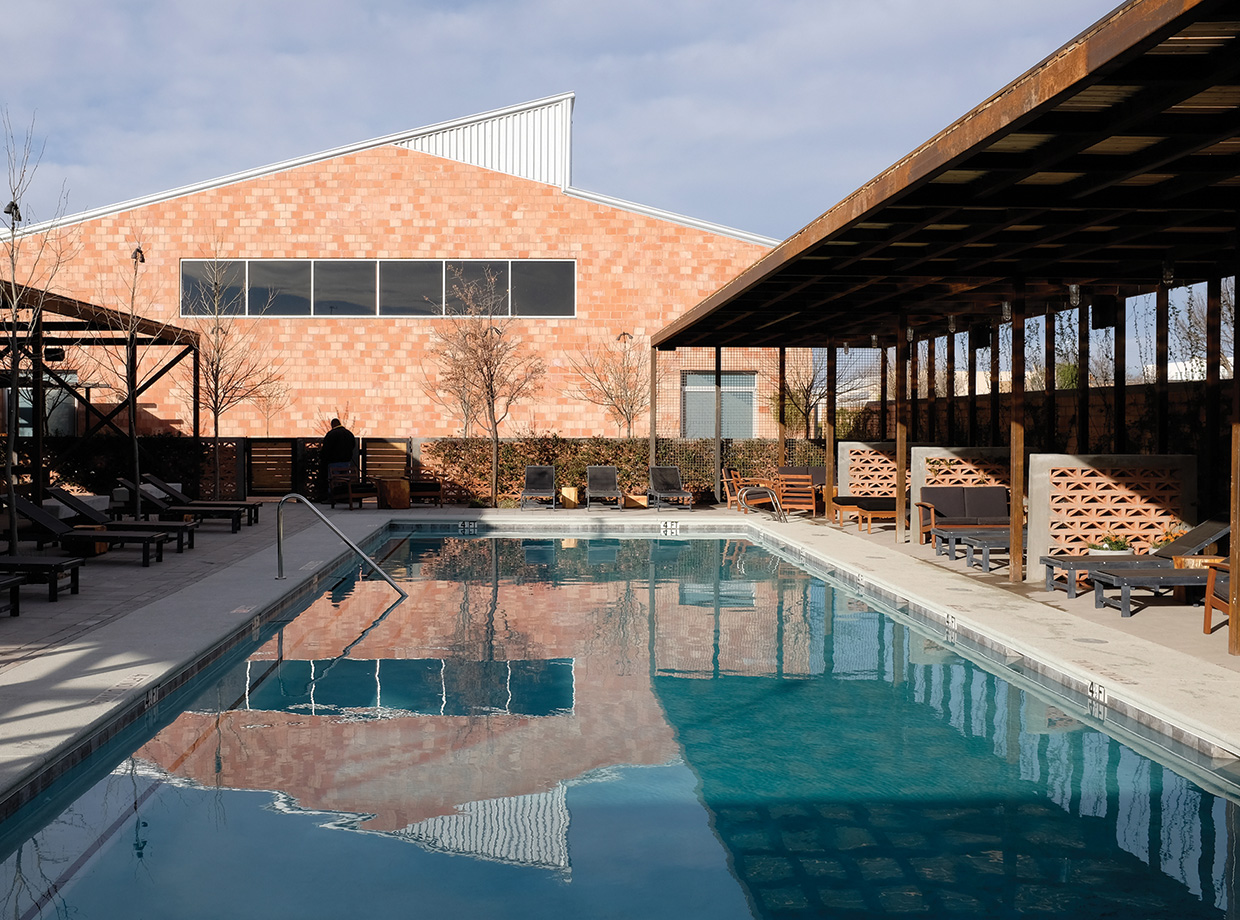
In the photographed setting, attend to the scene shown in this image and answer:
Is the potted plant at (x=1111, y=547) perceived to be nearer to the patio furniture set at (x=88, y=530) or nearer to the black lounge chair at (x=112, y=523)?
the patio furniture set at (x=88, y=530)

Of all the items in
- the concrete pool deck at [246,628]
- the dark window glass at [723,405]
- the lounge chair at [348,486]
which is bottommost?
the concrete pool deck at [246,628]

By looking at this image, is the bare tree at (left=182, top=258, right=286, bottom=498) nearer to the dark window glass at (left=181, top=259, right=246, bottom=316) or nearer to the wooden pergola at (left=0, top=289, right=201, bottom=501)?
the dark window glass at (left=181, top=259, right=246, bottom=316)

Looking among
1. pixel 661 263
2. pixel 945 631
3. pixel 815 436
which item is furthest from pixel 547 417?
pixel 945 631

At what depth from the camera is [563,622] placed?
28.8ft

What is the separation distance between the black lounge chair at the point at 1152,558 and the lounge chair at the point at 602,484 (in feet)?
32.3

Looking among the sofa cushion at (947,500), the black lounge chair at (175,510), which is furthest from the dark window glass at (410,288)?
the sofa cushion at (947,500)

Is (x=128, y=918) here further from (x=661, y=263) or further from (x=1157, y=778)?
(x=661, y=263)

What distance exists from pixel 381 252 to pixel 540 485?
292 inches

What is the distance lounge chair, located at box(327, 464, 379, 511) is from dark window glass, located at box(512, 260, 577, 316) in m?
5.71

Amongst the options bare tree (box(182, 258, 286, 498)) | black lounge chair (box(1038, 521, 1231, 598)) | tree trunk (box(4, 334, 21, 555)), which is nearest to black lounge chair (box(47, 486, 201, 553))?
tree trunk (box(4, 334, 21, 555))

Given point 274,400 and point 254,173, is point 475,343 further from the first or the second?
point 254,173

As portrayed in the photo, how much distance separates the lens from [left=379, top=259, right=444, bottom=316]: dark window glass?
2220 centimetres

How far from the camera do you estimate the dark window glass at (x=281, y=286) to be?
2219 cm

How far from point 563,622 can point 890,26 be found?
15.9 m
